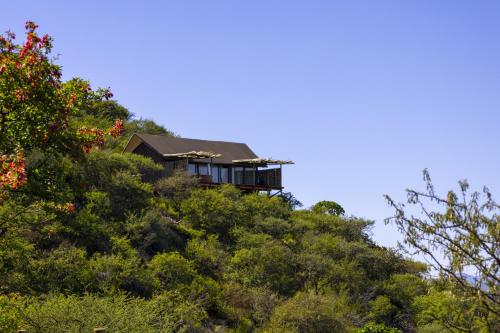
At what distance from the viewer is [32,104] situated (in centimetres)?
1562

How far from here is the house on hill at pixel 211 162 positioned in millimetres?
54594

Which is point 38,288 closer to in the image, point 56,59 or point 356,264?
point 56,59

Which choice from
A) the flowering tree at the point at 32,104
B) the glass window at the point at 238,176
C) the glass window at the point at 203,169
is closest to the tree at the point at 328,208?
the glass window at the point at 238,176

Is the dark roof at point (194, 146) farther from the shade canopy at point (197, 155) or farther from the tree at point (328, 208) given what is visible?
the tree at point (328, 208)

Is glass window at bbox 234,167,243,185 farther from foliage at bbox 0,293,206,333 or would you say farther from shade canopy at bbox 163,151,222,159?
foliage at bbox 0,293,206,333

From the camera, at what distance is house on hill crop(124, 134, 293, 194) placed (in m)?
54.6

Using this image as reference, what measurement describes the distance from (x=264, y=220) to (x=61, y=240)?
1716 cm

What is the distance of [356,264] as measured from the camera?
44.6m

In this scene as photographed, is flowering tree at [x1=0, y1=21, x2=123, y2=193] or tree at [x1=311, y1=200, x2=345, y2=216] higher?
flowering tree at [x1=0, y1=21, x2=123, y2=193]

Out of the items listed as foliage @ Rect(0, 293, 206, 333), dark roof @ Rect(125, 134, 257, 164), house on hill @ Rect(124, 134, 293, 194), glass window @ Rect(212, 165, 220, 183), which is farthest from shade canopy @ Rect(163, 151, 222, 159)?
foliage @ Rect(0, 293, 206, 333)

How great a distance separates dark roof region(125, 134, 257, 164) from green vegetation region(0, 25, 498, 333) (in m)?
5.90

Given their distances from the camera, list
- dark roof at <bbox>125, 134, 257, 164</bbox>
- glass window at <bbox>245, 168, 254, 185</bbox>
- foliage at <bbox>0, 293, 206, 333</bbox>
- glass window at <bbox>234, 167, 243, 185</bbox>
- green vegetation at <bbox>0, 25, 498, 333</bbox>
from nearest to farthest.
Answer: green vegetation at <bbox>0, 25, 498, 333</bbox> → foliage at <bbox>0, 293, 206, 333</bbox> → dark roof at <bbox>125, 134, 257, 164</bbox> → glass window at <bbox>234, 167, 243, 185</bbox> → glass window at <bbox>245, 168, 254, 185</bbox>

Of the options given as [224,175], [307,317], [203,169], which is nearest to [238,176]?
→ [224,175]

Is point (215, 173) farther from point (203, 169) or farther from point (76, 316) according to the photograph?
point (76, 316)
